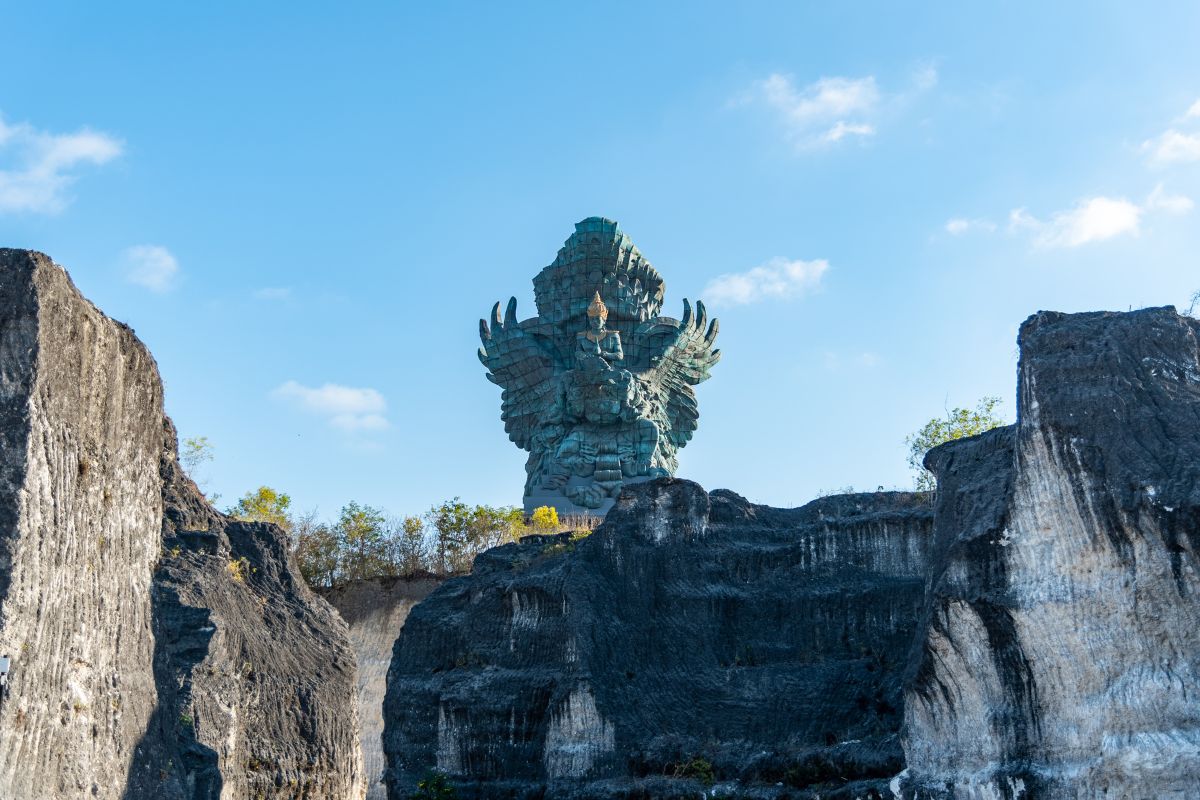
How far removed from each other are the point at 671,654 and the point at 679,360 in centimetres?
1771

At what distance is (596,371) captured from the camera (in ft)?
118

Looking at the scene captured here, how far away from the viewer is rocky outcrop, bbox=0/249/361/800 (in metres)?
10.9

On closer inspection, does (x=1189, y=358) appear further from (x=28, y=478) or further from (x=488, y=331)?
(x=488, y=331)

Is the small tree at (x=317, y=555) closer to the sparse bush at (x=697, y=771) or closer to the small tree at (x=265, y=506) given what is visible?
the small tree at (x=265, y=506)

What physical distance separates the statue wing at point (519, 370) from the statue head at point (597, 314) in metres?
1.69

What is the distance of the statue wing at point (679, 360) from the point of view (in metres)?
37.9

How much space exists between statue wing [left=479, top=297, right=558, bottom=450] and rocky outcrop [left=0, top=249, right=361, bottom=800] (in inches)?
814

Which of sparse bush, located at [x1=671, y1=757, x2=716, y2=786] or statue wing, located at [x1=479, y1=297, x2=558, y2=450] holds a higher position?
statue wing, located at [x1=479, y1=297, x2=558, y2=450]

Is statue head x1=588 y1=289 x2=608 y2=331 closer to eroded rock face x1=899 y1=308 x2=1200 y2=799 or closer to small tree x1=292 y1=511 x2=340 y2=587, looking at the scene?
small tree x1=292 y1=511 x2=340 y2=587

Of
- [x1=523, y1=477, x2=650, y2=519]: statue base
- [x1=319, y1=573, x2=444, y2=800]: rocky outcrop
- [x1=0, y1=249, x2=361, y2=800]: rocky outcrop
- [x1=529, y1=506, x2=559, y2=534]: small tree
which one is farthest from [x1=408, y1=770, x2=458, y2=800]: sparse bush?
[x1=523, y1=477, x2=650, y2=519]: statue base

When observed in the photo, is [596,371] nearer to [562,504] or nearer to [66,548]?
[562,504]

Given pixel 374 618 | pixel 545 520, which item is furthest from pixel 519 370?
pixel 374 618

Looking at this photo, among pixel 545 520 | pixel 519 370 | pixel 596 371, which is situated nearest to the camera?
pixel 545 520

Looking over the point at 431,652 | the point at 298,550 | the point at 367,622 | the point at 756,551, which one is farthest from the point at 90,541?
the point at 298,550
